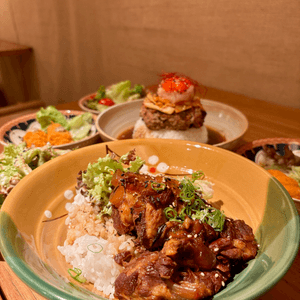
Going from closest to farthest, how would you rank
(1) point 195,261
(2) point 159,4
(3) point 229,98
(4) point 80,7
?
(1) point 195,261 < (3) point 229,98 < (2) point 159,4 < (4) point 80,7

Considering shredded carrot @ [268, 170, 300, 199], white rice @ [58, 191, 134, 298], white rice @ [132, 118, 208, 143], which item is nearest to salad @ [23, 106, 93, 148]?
white rice @ [132, 118, 208, 143]

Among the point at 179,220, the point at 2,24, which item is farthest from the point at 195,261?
the point at 2,24

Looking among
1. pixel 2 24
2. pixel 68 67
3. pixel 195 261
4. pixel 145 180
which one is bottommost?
pixel 68 67

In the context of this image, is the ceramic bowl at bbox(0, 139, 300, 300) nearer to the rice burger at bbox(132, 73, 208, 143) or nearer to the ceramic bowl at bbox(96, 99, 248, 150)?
the rice burger at bbox(132, 73, 208, 143)

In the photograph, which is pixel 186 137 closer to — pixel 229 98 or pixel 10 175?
pixel 10 175

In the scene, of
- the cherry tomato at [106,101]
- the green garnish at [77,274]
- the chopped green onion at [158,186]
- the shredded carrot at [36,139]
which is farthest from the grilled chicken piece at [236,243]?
the cherry tomato at [106,101]

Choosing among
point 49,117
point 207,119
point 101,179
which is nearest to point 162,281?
point 101,179

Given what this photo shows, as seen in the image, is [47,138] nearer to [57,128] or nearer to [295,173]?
[57,128]
